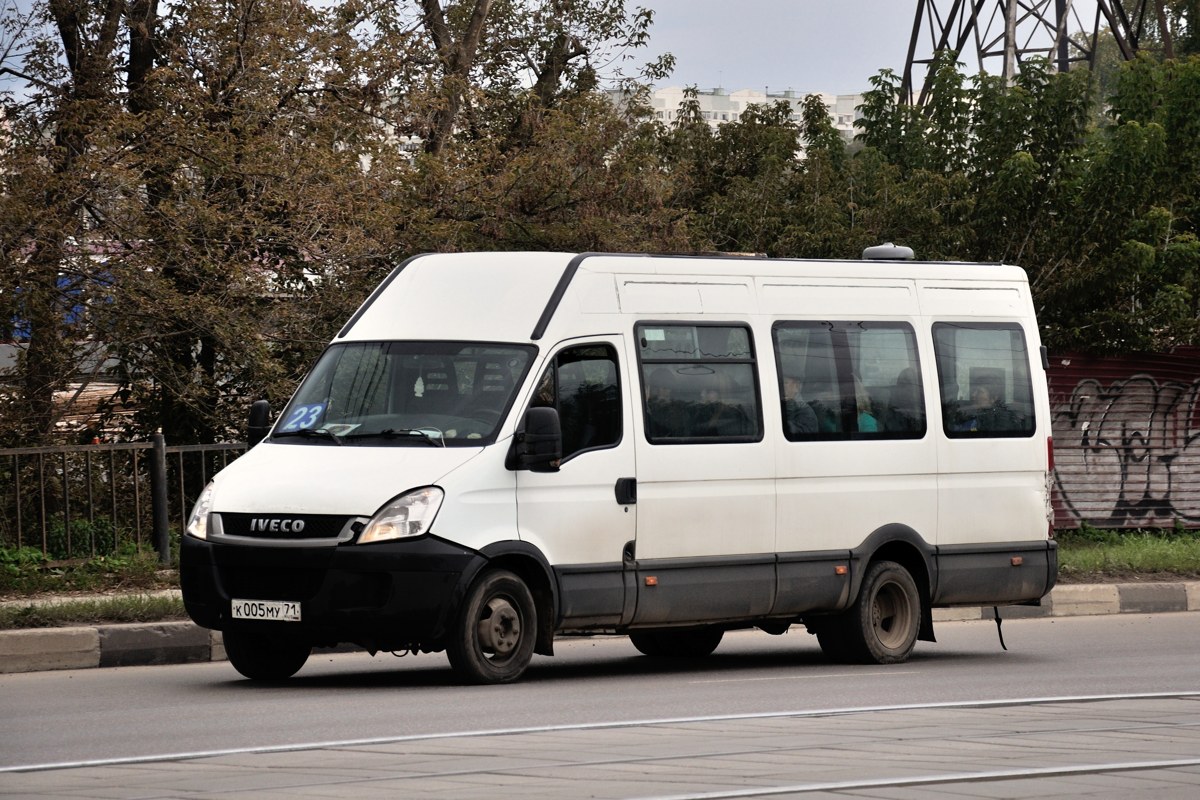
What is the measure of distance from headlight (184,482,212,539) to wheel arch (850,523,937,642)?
4111 millimetres

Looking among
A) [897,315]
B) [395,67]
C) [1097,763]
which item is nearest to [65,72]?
[395,67]

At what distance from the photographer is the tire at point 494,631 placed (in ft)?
33.7

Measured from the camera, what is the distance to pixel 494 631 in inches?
413

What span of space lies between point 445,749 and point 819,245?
14516 mm

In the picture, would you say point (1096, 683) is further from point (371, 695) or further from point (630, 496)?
point (371, 695)

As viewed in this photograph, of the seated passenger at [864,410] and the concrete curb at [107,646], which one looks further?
the seated passenger at [864,410]

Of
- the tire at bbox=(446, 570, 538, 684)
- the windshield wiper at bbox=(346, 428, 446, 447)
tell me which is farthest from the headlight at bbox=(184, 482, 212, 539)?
the tire at bbox=(446, 570, 538, 684)

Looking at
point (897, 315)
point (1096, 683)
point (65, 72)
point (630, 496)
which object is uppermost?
point (65, 72)

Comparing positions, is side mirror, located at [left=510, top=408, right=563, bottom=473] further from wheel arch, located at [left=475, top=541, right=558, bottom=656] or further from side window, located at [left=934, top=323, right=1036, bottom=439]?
side window, located at [left=934, top=323, right=1036, bottom=439]

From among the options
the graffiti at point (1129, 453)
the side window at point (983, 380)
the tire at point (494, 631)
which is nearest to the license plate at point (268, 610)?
the tire at point (494, 631)

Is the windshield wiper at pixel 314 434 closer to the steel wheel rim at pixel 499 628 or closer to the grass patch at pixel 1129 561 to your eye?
the steel wheel rim at pixel 499 628

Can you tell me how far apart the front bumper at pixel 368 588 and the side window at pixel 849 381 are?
9.11 ft

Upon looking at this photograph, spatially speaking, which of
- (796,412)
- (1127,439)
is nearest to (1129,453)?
(1127,439)

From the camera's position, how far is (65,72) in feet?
61.8
